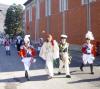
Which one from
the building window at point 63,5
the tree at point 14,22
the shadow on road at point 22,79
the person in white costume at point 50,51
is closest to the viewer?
the shadow on road at point 22,79

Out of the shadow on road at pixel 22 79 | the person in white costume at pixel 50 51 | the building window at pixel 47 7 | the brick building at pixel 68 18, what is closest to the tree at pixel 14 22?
the brick building at pixel 68 18

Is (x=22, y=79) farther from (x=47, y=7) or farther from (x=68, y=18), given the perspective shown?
(x=47, y=7)

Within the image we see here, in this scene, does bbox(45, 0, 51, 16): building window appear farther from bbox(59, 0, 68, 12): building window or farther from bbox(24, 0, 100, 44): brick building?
bbox(59, 0, 68, 12): building window

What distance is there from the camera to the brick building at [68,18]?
107ft

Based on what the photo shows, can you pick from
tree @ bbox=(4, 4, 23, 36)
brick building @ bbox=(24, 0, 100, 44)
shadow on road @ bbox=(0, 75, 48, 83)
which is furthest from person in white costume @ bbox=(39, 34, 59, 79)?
tree @ bbox=(4, 4, 23, 36)

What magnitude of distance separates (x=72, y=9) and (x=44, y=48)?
77.0 ft

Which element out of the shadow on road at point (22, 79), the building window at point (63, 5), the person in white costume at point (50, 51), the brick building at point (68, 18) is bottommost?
the shadow on road at point (22, 79)

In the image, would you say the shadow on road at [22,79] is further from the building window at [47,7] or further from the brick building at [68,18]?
the building window at [47,7]

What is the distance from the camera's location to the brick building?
32.7 m

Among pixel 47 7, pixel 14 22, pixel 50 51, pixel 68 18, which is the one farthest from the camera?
pixel 14 22

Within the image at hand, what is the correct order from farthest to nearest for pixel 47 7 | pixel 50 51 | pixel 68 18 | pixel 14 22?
pixel 14 22, pixel 47 7, pixel 68 18, pixel 50 51

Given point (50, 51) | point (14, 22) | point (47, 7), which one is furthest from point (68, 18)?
point (14, 22)

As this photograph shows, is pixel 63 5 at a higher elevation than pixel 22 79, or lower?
higher

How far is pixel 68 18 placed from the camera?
4044 cm
